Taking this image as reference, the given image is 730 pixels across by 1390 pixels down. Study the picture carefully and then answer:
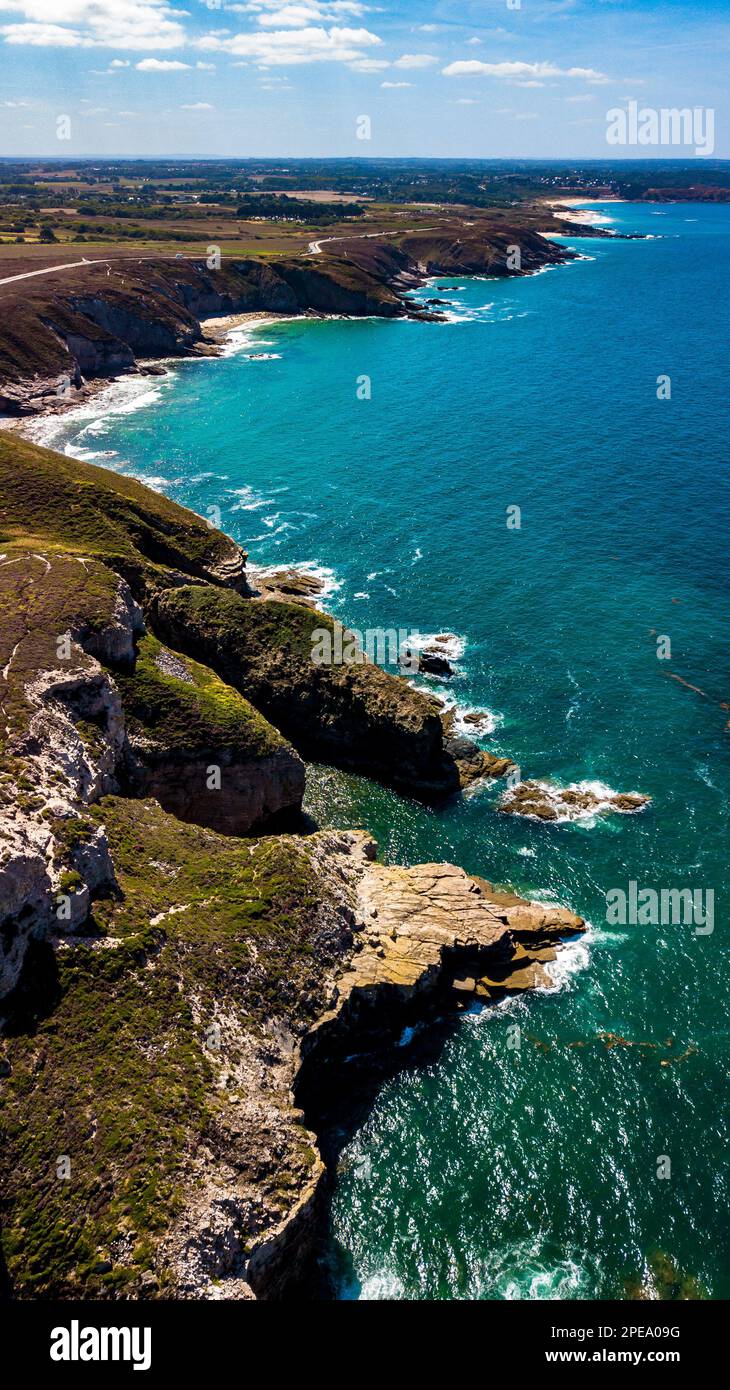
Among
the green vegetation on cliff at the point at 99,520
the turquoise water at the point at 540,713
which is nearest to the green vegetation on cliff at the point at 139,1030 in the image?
the turquoise water at the point at 540,713

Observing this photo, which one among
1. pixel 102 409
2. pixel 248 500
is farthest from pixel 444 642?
pixel 102 409

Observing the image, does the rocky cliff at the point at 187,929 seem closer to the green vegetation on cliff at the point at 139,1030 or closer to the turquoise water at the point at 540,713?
the green vegetation on cliff at the point at 139,1030

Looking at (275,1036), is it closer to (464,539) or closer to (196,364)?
(464,539)

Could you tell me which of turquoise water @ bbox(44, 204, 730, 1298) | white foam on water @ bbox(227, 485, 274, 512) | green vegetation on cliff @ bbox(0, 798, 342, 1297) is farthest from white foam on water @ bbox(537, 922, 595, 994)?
white foam on water @ bbox(227, 485, 274, 512)

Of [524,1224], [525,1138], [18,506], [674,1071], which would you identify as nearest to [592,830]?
[674,1071]

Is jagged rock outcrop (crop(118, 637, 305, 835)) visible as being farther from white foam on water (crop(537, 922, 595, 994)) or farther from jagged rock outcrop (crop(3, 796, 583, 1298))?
white foam on water (crop(537, 922, 595, 994))

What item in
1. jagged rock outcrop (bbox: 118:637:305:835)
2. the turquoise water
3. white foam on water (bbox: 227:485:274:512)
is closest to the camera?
the turquoise water
